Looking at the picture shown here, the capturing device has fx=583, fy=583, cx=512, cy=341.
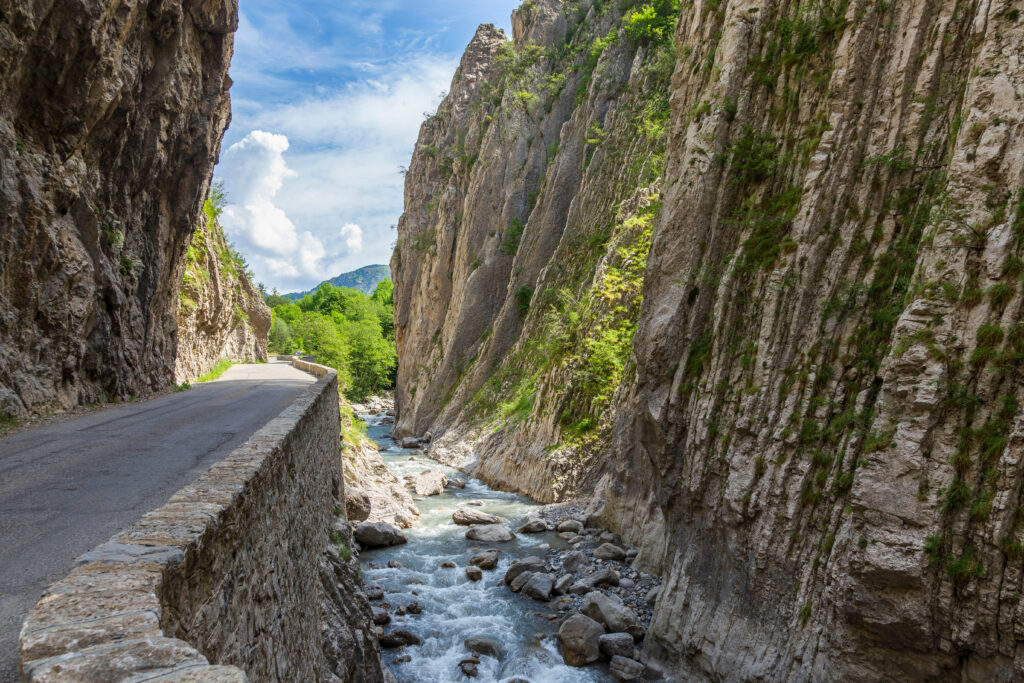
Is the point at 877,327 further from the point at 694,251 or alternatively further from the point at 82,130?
the point at 82,130

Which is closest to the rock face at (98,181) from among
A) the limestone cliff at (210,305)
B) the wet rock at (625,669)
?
the limestone cliff at (210,305)

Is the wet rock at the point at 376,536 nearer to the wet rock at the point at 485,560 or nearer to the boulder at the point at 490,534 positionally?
the boulder at the point at 490,534

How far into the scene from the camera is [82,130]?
538 inches

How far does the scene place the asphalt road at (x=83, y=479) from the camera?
4188 millimetres

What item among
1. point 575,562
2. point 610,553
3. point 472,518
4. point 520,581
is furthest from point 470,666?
point 472,518

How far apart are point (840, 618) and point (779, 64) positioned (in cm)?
923

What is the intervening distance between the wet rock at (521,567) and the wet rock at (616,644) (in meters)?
3.50

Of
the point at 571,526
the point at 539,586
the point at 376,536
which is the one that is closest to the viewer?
the point at 539,586

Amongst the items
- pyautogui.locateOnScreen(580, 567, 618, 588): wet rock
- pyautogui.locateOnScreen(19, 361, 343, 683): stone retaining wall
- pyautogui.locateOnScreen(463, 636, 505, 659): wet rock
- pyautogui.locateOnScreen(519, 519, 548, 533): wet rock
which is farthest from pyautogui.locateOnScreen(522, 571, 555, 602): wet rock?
pyautogui.locateOnScreen(19, 361, 343, 683): stone retaining wall

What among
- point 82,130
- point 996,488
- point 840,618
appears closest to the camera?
point 996,488

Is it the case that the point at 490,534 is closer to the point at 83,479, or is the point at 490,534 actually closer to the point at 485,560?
the point at 485,560

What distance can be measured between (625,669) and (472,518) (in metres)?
8.77

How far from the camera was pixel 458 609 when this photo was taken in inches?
496

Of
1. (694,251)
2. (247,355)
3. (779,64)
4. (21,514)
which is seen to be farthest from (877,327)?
(247,355)
